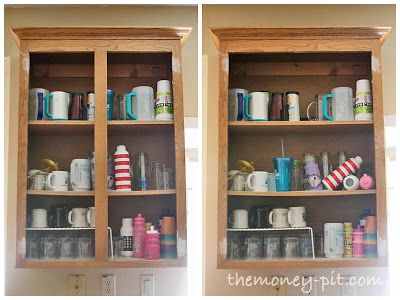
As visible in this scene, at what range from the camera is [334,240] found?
2.02 meters

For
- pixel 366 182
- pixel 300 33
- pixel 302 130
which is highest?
pixel 300 33

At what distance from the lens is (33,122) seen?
6.55ft

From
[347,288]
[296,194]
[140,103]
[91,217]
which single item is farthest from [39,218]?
[347,288]

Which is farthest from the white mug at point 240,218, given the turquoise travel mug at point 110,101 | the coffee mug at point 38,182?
the coffee mug at point 38,182

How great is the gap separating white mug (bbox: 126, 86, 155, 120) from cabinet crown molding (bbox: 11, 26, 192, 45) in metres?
0.18

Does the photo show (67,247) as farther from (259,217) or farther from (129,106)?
(259,217)

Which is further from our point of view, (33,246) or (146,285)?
(146,285)

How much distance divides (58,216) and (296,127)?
88cm

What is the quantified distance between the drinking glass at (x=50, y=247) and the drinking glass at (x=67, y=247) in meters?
0.02

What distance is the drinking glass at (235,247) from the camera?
1992 millimetres

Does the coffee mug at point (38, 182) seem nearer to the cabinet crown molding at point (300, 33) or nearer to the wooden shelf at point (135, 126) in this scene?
the wooden shelf at point (135, 126)

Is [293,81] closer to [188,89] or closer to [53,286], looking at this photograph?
[188,89]

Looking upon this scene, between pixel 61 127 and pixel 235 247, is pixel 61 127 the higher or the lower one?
the higher one

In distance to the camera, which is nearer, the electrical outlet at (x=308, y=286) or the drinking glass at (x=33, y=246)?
the drinking glass at (x=33, y=246)
